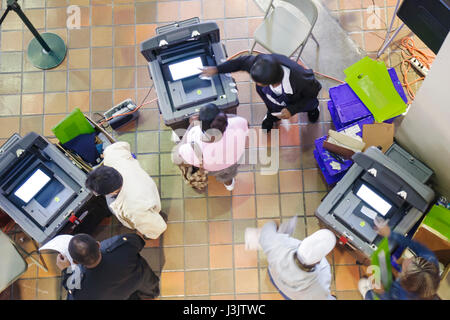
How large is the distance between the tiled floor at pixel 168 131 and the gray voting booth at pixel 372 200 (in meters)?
0.66

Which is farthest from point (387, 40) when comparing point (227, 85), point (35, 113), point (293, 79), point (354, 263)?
point (35, 113)

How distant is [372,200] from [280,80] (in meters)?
1.28

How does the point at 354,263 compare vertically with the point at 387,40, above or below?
below

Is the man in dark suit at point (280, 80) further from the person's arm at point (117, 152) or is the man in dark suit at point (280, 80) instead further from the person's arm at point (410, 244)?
the person's arm at point (410, 244)

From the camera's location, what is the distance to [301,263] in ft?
9.75

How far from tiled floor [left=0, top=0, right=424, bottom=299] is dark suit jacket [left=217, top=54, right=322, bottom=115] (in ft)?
2.46

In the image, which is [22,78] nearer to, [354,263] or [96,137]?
[96,137]

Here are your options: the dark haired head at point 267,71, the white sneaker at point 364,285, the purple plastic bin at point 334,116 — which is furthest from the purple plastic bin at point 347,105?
the white sneaker at point 364,285

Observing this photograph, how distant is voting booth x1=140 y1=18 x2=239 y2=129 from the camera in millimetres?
3740

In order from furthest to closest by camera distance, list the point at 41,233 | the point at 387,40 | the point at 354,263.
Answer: the point at 387,40
the point at 354,263
the point at 41,233

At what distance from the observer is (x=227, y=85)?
3.80 metres

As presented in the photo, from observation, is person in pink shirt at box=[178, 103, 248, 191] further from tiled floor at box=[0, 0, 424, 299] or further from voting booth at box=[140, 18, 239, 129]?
tiled floor at box=[0, 0, 424, 299]

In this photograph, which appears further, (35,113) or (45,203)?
(35,113)

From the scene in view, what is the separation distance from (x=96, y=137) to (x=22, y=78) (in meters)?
1.56
